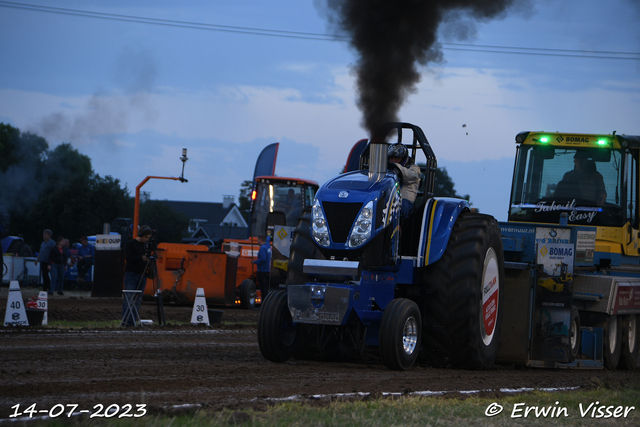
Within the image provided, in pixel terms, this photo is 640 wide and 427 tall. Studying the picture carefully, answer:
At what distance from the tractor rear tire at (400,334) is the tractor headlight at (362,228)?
2.20ft

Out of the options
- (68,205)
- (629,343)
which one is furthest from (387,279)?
(68,205)

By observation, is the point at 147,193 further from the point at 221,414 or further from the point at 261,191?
the point at 221,414

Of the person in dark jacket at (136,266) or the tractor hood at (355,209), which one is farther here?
the person in dark jacket at (136,266)

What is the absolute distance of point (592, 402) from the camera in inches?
249

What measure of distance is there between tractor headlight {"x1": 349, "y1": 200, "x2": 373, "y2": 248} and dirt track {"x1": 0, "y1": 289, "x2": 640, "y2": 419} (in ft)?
4.15

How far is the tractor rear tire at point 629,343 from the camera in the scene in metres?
11.2

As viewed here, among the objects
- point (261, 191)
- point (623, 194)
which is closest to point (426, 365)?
point (623, 194)

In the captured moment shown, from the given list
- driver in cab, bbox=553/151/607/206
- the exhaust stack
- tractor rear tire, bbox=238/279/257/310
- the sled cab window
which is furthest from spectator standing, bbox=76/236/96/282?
the exhaust stack

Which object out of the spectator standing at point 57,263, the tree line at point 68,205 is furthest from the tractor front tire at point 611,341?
the tree line at point 68,205

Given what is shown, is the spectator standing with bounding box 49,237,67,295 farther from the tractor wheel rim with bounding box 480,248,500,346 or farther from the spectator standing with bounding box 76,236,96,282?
the tractor wheel rim with bounding box 480,248,500,346

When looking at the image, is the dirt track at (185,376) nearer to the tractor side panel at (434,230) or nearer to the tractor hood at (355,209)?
the tractor side panel at (434,230)

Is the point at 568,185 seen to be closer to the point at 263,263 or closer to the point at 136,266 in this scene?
the point at 136,266

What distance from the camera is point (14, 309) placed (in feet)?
43.0

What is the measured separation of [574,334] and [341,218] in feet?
12.8
